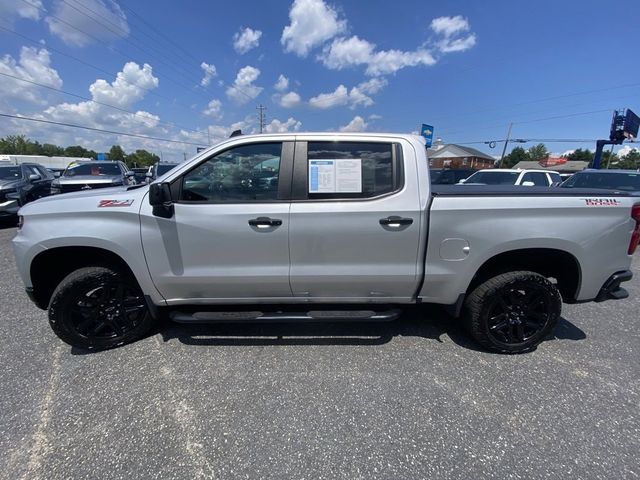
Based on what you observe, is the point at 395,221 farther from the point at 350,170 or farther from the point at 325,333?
the point at 325,333

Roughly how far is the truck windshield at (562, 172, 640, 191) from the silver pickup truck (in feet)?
19.9

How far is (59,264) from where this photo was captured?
2984 millimetres

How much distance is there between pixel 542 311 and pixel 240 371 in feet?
8.94

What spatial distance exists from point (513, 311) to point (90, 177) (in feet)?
39.0

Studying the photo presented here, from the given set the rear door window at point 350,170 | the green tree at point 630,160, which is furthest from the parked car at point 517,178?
the green tree at point 630,160

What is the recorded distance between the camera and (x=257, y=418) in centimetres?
224

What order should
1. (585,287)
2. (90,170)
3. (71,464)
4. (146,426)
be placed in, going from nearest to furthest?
(71,464)
(146,426)
(585,287)
(90,170)

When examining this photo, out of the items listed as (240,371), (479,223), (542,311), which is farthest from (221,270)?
(542,311)

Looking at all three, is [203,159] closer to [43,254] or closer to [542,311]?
[43,254]

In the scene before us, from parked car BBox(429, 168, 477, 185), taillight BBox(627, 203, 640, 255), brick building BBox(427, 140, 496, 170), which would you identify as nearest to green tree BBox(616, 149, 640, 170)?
brick building BBox(427, 140, 496, 170)

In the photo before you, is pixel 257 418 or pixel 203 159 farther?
pixel 203 159

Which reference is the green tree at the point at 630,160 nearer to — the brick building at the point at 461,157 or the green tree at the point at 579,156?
the green tree at the point at 579,156

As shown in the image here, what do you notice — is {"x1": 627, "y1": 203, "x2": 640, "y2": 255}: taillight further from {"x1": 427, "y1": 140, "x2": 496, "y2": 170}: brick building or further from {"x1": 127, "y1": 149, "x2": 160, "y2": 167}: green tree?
{"x1": 127, "y1": 149, "x2": 160, "y2": 167}: green tree

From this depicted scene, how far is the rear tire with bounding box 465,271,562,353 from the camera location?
2.86 metres
